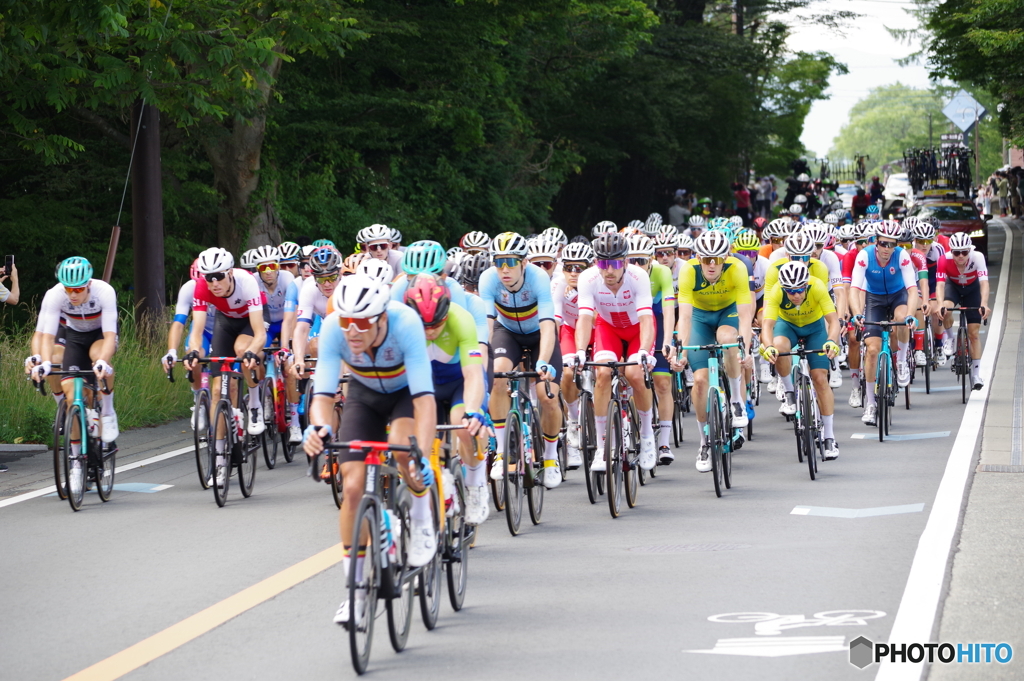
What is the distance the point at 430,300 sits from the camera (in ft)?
26.6

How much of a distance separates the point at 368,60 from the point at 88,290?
16.0m

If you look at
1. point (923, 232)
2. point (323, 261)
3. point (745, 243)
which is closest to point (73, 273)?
point (323, 261)

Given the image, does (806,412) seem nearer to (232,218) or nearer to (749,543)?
(749,543)

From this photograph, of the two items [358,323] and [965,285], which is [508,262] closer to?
[358,323]

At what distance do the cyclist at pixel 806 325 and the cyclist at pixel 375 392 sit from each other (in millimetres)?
5717

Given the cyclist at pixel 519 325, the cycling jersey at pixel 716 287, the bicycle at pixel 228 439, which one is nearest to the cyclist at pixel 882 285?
the cycling jersey at pixel 716 287

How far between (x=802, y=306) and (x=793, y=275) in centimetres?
34

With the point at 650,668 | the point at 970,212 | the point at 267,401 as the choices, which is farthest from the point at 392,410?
the point at 970,212

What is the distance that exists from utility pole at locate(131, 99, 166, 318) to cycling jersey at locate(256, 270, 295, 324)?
17.6 ft

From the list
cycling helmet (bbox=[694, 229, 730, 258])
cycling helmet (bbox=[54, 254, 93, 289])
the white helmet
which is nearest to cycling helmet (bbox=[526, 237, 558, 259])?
cycling helmet (bbox=[694, 229, 730, 258])

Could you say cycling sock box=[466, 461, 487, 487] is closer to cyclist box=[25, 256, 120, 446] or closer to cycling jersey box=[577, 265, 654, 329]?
cycling jersey box=[577, 265, 654, 329]

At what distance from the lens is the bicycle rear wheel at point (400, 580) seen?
6.45 m

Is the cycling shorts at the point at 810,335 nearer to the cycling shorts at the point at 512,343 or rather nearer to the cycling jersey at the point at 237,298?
the cycling shorts at the point at 512,343

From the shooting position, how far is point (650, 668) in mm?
6270
